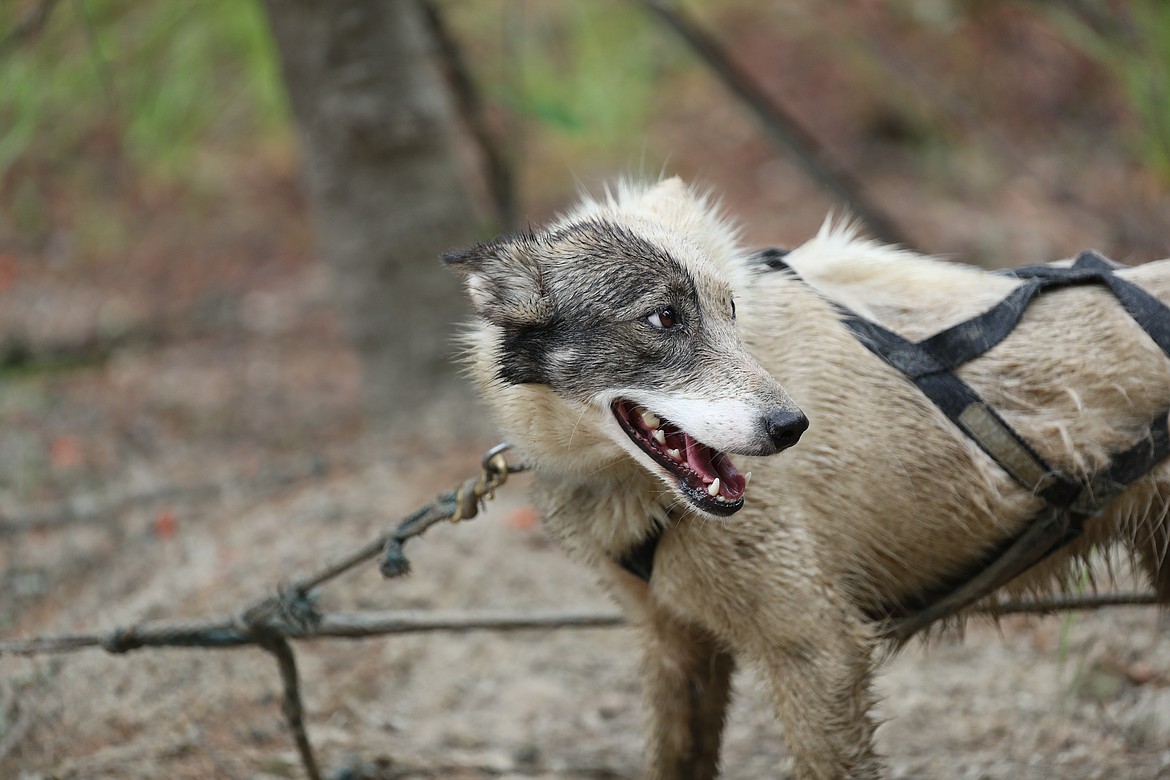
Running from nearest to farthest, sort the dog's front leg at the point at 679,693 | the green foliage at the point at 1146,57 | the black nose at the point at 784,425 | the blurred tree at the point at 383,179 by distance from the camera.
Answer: the black nose at the point at 784,425, the dog's front leg at the point at 679,693, the blurred tree at the point at 383,179, the green foliage at the point at 1146,57

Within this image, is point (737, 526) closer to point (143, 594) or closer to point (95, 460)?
point (143, 594)

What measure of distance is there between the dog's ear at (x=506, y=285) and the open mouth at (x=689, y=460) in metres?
0.31

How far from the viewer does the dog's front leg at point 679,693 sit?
3.12 m

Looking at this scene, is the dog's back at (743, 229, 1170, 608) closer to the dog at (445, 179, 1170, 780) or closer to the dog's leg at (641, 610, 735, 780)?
the dog at (445, 179, 1170, 780)

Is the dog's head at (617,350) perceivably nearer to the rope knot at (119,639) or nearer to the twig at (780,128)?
the rope knot at (119,639)

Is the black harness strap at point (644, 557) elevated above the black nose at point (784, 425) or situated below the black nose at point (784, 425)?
below

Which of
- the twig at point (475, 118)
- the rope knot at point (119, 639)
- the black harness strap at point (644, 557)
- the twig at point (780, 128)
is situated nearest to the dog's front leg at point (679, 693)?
the black harness strap at point (644, 557)

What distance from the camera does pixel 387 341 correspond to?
620cm

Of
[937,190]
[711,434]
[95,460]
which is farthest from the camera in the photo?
[937,190]

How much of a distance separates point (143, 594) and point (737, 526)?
9.83ft

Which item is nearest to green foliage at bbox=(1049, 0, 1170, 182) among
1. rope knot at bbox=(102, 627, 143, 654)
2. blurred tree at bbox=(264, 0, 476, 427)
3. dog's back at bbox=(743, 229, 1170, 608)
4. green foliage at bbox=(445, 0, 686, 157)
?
green foliage at bbox=(445, 0, 686, 157)

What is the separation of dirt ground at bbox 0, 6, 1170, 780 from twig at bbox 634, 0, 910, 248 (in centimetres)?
101

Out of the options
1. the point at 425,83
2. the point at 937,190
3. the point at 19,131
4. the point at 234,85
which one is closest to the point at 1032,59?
the point at 937,190

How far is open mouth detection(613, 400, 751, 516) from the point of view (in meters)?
2.54
